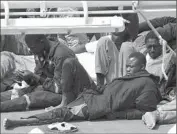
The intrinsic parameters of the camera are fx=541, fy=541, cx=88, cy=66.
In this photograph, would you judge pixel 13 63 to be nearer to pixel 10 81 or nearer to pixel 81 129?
pixel 10 81

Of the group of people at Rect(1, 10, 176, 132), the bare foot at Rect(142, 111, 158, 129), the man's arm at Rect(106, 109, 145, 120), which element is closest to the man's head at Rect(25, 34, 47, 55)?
the group of people at Rect(1, 10, 176, 132)

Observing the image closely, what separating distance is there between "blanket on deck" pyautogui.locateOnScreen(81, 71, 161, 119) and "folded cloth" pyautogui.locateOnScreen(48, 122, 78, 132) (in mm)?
326

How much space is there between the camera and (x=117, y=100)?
544cm

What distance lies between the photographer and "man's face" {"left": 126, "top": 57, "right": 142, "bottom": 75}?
Answer: 566cm

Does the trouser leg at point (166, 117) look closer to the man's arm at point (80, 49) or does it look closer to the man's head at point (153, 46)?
the man's head at point (153, 46)

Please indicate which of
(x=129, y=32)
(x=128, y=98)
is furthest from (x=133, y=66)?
(x=129, y=32)

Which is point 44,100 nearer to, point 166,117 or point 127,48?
point 127,48

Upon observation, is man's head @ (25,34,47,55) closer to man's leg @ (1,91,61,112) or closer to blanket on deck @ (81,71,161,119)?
man's leg @ (1,91,61,112)

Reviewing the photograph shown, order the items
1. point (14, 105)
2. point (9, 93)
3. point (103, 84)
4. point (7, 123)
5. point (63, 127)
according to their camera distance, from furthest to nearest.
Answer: point (9, 93)
point (103, 84)
point (14, 105)
point (7, 123)
point (63, 127)

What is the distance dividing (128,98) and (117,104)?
126 mm

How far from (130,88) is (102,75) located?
2.55 feet

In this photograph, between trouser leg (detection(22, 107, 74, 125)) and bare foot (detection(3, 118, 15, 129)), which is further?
trouser leg (detection(22, 107, 74, 125))

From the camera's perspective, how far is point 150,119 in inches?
205

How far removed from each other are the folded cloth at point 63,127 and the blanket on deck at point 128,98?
326 millimetres
